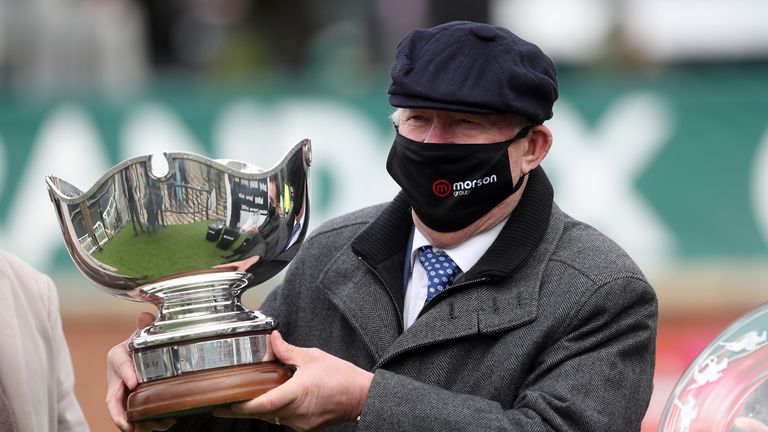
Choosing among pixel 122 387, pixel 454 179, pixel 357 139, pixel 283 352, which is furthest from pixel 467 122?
pixel 357 139

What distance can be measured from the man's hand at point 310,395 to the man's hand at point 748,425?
737 millimetres

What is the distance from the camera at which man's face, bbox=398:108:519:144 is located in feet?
9.68

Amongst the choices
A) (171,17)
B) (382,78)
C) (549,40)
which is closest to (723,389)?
(382,78)

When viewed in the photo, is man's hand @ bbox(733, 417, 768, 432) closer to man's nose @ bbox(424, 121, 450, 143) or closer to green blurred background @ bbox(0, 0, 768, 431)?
man's nose @ bbox(424, 121, 450, 143)

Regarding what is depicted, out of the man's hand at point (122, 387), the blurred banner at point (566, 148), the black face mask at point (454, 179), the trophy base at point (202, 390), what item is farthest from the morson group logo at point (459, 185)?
the blurred banner at point (566, 148)

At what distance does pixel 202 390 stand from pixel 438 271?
689mm

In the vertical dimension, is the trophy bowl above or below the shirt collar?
below

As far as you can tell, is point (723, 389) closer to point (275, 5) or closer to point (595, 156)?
point (595, 156)

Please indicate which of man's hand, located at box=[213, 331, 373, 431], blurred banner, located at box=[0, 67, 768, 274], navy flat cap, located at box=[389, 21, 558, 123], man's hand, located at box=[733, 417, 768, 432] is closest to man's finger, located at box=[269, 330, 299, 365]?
man's hand, located at box=[213, 331, 373, 431]

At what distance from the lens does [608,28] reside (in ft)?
32.6

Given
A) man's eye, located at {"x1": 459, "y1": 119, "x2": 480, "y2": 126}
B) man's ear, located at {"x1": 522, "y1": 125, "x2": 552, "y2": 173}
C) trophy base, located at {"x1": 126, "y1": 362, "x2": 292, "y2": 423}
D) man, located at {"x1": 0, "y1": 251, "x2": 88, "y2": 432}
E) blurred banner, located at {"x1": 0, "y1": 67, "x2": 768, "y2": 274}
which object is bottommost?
blurred banner, located at {"x1": 0, "y1": 67, "x2": 768, "y2": 274}

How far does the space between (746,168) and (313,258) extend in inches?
245

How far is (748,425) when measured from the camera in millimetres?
2543

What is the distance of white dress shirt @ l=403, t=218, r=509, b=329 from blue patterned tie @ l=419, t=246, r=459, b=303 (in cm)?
2
